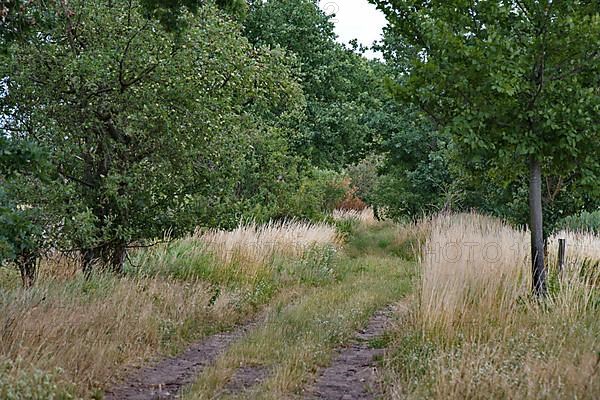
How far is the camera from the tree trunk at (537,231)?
6.41 meters

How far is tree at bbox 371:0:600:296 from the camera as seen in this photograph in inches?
230

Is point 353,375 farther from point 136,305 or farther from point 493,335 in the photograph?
point 136,305

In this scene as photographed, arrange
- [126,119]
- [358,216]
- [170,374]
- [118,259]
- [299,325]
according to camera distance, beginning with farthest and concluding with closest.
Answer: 1. [358,216]
2. [118,259]
3. [126,119]
4. [299,325]
5. [170,374]

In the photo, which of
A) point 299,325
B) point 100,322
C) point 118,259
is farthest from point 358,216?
point 100,322

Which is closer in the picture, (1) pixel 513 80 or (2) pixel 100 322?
(1) pixel 513 80

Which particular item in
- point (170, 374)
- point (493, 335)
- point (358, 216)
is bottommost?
point (358, 216)

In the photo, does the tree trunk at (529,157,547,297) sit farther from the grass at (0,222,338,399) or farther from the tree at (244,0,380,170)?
the tree at (244,0,380,170)

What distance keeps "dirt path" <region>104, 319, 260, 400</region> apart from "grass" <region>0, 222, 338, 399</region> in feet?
0.47

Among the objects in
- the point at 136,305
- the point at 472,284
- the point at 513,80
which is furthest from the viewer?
the point at 136,305

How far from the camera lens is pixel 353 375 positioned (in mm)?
5773

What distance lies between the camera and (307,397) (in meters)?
5.07

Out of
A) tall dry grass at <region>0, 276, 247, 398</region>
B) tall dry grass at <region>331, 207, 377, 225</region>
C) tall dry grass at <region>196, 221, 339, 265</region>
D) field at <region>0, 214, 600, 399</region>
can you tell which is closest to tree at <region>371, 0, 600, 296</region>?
field at <region>0, 214, 600, 399</region>

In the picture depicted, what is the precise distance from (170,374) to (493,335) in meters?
3.04

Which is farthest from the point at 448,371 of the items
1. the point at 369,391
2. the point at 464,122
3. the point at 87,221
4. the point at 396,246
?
the point at 396,246
